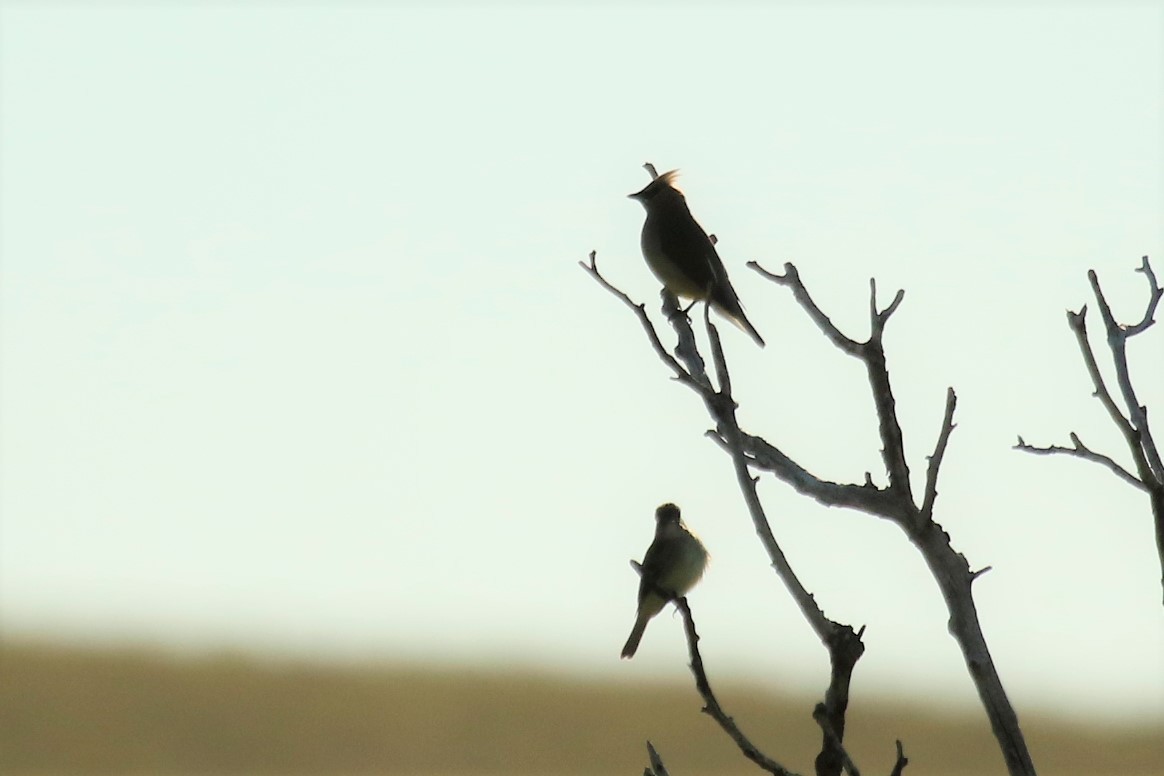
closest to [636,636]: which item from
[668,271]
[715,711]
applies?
[668,271]

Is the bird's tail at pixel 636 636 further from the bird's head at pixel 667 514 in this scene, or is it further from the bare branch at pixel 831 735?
the bare branch at pixel 831 735

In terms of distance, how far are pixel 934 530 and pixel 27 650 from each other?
35.9 meters

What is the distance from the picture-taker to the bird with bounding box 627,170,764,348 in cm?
880

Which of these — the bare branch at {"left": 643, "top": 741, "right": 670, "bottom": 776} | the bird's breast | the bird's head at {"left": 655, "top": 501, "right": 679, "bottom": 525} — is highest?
the bird's breast

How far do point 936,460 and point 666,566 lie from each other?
12.9ft

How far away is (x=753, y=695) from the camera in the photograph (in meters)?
38.7

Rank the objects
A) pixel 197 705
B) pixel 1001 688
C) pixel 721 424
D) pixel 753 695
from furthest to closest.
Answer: pixel 753 695, pixel 197 705, pixel 721 424, pixel 1001 688

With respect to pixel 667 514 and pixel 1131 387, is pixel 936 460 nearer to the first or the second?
pixel 1131 387

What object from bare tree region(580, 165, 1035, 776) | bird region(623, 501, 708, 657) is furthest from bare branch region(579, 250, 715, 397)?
bird region(623, 501, 708, 657)

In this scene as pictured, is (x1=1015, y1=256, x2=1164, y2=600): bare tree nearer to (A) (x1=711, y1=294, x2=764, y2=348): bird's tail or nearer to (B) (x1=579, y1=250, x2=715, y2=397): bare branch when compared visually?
(B) (x1=579, y1=250, x2=715, y2=397): bare branch

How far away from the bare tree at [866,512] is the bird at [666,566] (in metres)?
3.20

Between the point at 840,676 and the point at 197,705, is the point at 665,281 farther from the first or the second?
the point at 197,705

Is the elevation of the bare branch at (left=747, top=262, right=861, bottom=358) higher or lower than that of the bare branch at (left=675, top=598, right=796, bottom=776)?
higher

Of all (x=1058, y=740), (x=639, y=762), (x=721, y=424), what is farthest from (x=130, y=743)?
(x=721, y=424)
